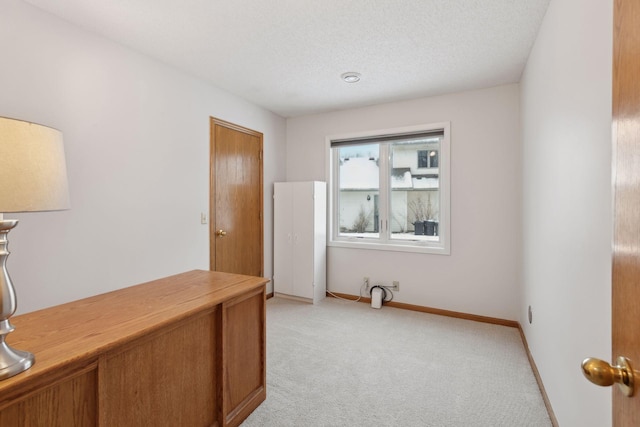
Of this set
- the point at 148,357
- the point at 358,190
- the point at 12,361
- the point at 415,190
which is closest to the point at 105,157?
the point at 148,357

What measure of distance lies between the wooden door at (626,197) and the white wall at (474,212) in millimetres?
2795

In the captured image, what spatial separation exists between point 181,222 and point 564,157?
9.48 ft

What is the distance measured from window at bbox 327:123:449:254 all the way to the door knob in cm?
304

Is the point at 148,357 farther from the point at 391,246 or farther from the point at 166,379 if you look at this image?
the point at 391,246

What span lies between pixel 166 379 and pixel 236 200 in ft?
7.98

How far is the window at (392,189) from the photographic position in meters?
3.67

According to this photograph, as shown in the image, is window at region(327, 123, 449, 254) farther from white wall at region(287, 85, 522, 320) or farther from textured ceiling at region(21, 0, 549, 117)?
textured ceiling at region(21, 0, 549, 117)

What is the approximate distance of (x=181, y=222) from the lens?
9.73 ft

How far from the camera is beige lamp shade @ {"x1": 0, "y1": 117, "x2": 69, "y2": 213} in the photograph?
2.78 ft

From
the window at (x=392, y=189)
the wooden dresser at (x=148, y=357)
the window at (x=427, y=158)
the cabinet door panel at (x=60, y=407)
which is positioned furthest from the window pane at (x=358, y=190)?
the cabinet door panel at (x=60, y=407)

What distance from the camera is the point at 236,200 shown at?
12.0 ft

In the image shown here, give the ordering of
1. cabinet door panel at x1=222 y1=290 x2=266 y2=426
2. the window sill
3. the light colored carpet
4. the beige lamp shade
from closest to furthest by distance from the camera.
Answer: the beige lamp shade < cabinet door panel at x1=222 y1=290 x2=266 y2=426 < the light colored carpet < the window sill

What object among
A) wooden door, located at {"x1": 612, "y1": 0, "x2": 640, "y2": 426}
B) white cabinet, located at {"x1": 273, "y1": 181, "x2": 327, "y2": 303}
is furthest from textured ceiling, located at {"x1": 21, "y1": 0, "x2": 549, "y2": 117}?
wooden door, located at {"x1": 612, "y1": 0, "x2": 640, "y2": 426}

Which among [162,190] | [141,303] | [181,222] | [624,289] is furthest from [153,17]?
[624,289]
